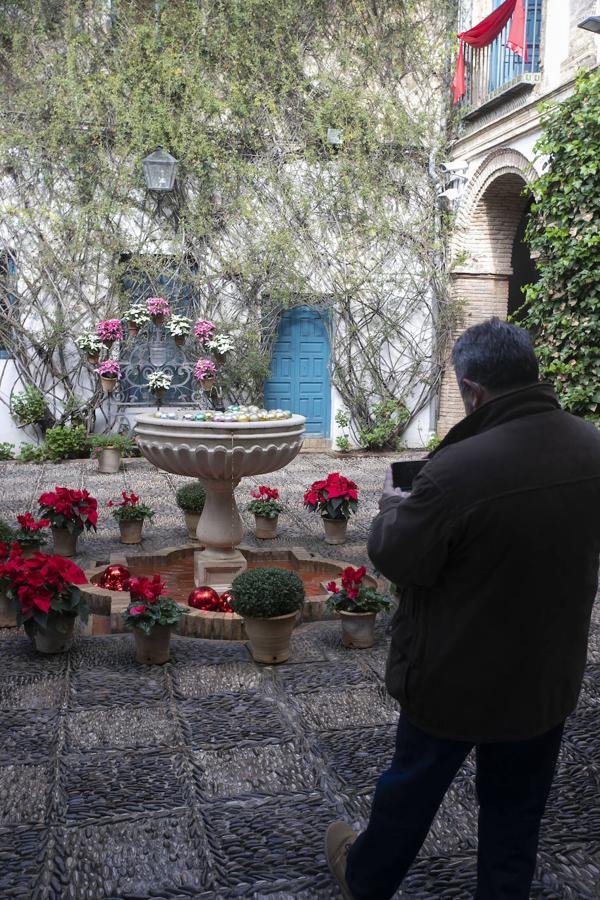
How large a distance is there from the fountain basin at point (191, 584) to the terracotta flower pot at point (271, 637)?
42 cm

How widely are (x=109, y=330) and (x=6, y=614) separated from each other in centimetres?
618

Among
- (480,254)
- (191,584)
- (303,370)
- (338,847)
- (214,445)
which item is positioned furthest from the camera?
(303,370)

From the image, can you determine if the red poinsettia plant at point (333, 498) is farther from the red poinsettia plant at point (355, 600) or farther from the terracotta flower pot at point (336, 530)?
the red poinsettia plant at point (355, 600)

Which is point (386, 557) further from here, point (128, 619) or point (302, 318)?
point (302, 318)

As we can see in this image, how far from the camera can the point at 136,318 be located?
10367 mm

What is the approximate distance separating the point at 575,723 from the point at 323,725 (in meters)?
1.03

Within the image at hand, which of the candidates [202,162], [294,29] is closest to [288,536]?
[202,162]

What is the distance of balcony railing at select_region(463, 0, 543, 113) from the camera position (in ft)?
32.2

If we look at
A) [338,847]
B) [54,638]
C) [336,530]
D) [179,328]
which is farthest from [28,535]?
[179,328]

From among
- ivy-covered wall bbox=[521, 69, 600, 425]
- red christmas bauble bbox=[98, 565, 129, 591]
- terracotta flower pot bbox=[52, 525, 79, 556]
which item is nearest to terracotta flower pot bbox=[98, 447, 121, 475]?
terracotta flower pot bbox=[52, 525, 79, 556]

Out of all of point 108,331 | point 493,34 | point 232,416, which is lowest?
point 232,416

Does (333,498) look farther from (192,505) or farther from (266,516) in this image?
(192,505)

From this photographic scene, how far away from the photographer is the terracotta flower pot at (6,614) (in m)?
4.54

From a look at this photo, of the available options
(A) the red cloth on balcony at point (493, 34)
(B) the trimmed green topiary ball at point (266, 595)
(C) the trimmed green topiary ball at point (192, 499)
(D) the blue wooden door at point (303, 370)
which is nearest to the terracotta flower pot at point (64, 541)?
(C) the trimmed green topiary ball at point (192, 499)
